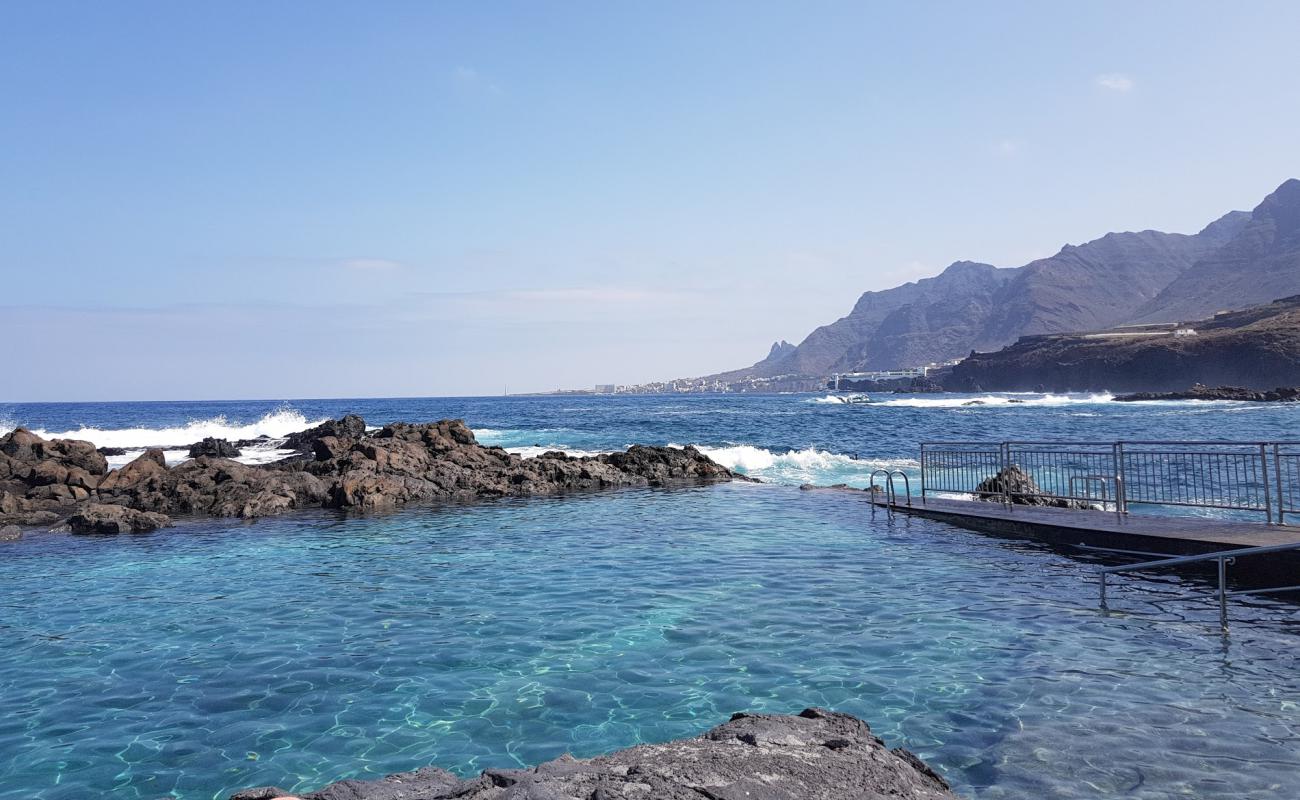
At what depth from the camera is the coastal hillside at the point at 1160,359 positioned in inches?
4149

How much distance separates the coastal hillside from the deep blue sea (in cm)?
11758

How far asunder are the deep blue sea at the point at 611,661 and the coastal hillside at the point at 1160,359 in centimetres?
11758

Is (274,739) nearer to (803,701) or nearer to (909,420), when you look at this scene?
(803,701)

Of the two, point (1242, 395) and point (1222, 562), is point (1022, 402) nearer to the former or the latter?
point (1242, 395)

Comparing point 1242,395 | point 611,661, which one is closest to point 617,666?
point 611,661

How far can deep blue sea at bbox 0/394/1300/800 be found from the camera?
19.8 feet

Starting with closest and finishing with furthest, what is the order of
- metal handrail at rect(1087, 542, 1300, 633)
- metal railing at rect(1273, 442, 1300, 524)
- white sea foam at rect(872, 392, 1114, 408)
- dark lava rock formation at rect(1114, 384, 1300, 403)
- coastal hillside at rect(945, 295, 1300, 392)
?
metal handrail at rect(1087, 542, 1300, 633) → metal railing at rect(1273, 442, 1300, 524) → dark lava rock formation at rect(1114, 384, 1300, 403) → coastal hillside at rect(945, 295, 1300, 392) → white sea foam at rect(872, 392, 1114, 408)

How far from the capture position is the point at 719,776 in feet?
14.0

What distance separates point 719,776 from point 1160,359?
147293 millimetres

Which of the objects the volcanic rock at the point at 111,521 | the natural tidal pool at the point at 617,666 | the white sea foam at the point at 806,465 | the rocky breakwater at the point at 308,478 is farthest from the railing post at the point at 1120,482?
the volcanic rock at the point at 111,521

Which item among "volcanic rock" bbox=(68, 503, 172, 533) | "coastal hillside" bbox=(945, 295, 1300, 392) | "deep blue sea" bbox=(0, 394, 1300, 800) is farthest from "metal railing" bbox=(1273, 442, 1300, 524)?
"coastal hillside" bbox=(945, 295, 1300, 392)

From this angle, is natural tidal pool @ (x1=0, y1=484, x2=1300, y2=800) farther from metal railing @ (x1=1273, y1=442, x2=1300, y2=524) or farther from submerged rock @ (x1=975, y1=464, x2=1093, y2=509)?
submerged rock @ (x1=975, y1=464, x2=1093, y2=509)

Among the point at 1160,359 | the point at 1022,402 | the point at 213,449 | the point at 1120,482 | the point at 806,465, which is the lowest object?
the point at 1022,402

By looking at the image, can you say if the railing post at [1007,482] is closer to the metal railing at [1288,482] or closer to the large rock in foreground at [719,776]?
the metal railing at [1288,482]
